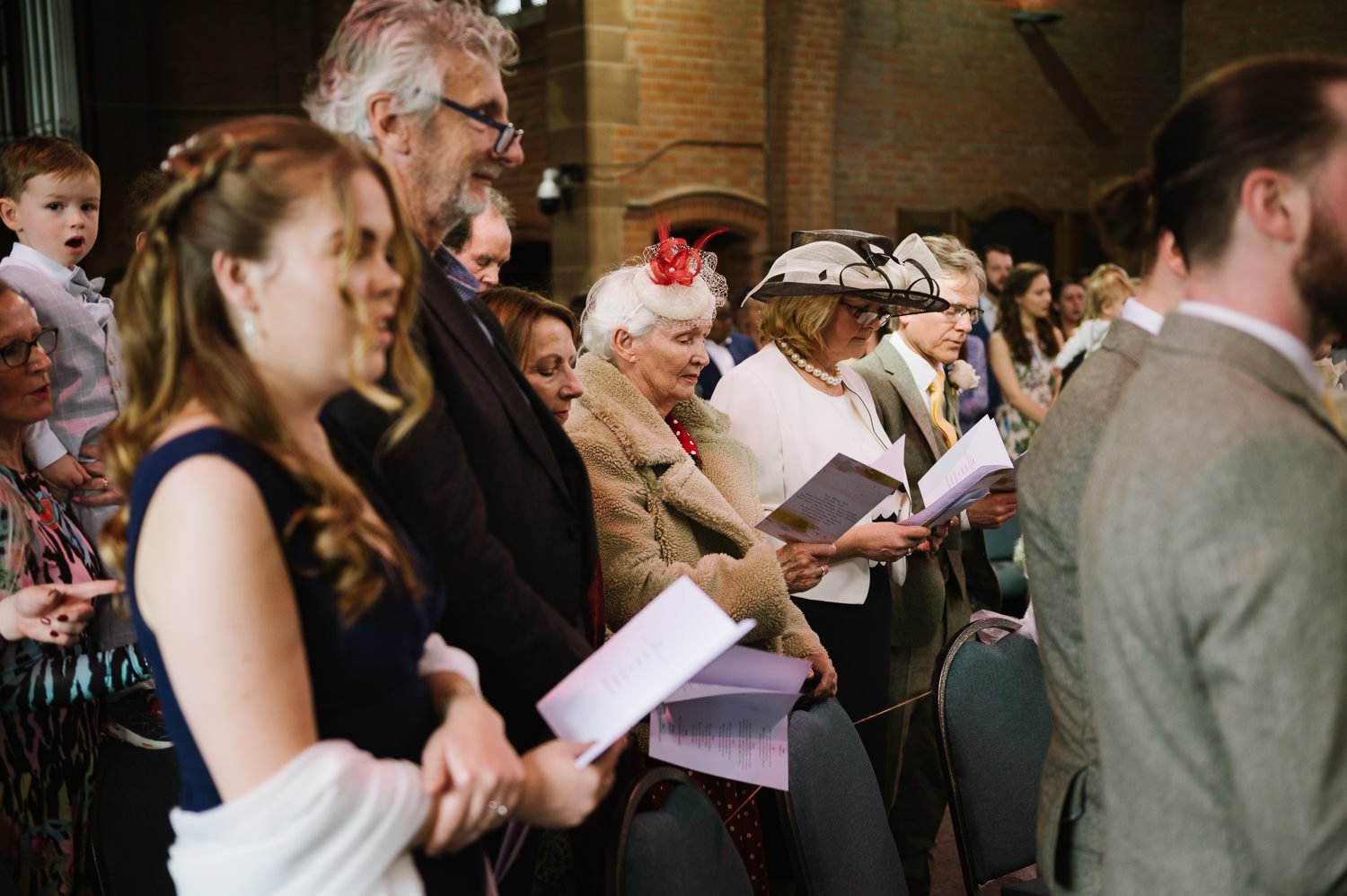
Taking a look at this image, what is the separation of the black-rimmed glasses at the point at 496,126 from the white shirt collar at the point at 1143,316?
2.82 ft

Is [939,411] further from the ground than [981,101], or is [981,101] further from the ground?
[981,101]

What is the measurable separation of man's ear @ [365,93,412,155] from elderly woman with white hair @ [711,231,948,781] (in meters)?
1.56

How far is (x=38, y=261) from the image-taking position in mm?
3289

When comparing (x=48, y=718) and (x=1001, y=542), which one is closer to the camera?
(x=48, y=718)

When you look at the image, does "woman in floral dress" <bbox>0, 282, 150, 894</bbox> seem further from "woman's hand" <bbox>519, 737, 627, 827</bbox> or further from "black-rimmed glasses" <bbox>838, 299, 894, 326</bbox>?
"black-rimmed glasses" <bbox>838, 299, 894, 326</bbox>

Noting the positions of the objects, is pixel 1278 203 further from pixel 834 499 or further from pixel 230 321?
pixel 834 499

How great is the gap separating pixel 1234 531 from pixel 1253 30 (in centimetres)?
1264

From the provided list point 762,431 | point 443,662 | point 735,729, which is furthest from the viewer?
point 762,431

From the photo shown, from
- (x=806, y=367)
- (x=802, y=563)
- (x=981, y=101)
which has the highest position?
(x=981, y=101)

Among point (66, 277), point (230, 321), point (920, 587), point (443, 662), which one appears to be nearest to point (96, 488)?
point (66, 277)

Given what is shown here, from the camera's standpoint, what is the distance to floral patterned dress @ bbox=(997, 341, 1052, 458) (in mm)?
6762

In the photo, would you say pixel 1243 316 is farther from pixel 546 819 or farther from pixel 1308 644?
pixel 546 819

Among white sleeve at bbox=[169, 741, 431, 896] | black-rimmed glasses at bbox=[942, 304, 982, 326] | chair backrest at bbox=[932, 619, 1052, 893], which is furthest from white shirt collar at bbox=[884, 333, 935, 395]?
white sleeve at bbox=[169, 741, 431, 896]

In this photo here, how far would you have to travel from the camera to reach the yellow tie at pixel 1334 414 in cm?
123
